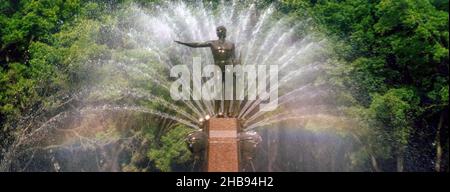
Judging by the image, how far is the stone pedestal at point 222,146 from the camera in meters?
12.9

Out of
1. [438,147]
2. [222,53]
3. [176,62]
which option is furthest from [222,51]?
[438,147]

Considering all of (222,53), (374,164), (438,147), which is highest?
(222,53)

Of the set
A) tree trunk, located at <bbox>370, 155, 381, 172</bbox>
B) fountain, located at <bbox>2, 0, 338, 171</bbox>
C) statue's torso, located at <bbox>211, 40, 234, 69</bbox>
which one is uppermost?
fountain, located at <bbox>2, 0, 338, 171</bbox>

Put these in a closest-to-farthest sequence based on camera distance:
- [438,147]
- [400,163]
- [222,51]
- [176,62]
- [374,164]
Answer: [222,51] → [438,147] → [400,163] → [374,164] → [176,62]

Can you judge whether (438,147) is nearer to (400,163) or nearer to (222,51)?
(400,163)

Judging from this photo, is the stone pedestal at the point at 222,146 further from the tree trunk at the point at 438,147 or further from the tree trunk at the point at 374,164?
the tree trunk at the point at 438,147

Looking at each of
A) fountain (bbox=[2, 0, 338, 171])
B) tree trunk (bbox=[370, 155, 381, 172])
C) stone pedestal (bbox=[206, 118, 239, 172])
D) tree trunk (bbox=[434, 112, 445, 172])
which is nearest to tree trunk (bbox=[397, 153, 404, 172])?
tree trunk (bbox=[370, 155, 381, 172])

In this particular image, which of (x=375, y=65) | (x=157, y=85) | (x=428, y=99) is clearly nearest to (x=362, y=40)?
(x=375, y=65)

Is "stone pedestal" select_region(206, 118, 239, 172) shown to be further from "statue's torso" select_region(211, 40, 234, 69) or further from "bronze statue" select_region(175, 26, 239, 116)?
"statue's torso" select_region(211, 40, 234, 69)

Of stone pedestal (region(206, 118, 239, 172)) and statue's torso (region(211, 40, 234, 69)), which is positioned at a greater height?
statue's torso (region(211, 40, 234, 69))

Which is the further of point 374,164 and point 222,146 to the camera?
point 374,164

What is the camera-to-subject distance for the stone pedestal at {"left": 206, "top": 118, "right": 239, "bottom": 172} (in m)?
12.9

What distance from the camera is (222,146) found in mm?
13016

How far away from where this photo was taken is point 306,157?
107 ft
